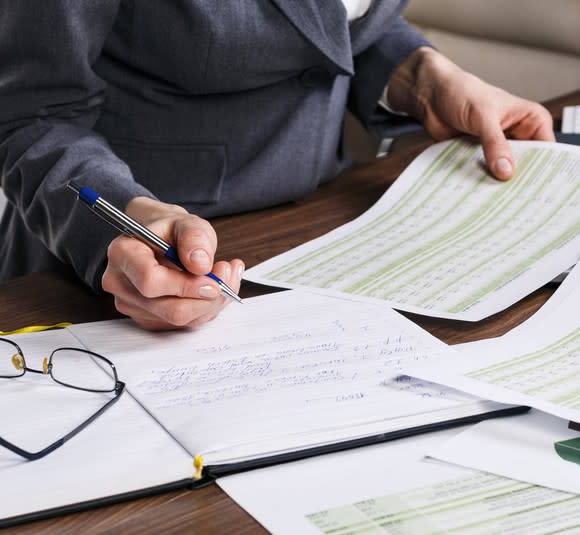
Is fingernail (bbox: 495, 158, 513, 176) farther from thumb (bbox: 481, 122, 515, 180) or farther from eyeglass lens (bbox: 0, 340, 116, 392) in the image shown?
eyeglass lens (bbox: 0, 340, 116, 392)

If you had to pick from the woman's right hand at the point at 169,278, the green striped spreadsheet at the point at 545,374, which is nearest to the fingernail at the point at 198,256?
the woman's right hand at the point at 169,278

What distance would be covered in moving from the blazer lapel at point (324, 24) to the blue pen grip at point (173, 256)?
35 cm

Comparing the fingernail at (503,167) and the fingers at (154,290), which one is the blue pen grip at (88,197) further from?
the fingernail at (503,167)

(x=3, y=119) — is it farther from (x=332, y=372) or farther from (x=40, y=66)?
(x=332, y=372)

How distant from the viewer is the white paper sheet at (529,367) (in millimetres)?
590

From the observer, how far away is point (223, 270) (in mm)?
730

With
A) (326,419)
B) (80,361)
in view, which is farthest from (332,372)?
(80,361)

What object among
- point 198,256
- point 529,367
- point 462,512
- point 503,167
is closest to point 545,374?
point 529,367

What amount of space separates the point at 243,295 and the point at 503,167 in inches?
14.8

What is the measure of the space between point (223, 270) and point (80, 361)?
0.46 feet

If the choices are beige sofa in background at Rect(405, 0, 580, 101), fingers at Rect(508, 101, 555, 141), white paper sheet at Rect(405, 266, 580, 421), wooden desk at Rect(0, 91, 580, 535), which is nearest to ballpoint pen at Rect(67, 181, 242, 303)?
wooden desk at Rect(0, 91, 580, 535)

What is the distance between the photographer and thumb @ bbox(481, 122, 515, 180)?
1.00 metres

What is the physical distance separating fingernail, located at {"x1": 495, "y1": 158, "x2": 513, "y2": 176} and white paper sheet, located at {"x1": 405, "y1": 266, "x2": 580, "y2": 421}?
0.92 feet

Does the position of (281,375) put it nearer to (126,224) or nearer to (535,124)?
(126,224)
